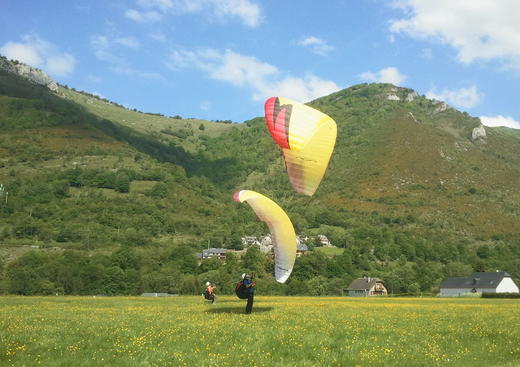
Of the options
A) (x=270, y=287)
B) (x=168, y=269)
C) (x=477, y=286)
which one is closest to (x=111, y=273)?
(x=168, y=269)

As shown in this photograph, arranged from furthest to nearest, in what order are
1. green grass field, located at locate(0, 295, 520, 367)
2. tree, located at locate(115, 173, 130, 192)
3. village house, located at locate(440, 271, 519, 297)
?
tree, located at locate(115, 173, 130, 192) < village house, located at locate(440, 271, 519, 297) < green grass field, located at locate(0, 295, 520, 367)

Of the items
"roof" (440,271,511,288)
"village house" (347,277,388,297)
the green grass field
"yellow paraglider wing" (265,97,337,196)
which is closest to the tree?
"village house" (347,277,388,297)

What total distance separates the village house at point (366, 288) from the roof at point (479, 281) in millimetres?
13377

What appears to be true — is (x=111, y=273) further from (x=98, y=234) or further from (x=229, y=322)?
(x=229, y=322)

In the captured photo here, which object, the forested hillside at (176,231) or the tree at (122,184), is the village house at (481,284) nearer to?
the forested hillside at (176,231)

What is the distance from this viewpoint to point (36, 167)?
17662 centimetres

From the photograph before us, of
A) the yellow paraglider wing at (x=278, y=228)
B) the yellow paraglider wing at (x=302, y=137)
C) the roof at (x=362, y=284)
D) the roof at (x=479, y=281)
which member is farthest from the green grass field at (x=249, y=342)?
the roof at (x=479, y=281)

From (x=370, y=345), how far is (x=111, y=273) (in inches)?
2971

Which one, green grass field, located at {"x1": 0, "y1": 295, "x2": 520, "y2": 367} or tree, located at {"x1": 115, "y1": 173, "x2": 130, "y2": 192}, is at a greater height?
tree, located at {"x1": 115, "y1": 173, "x2": 130, "y2": 192}

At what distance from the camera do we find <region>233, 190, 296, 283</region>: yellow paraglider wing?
21.5m

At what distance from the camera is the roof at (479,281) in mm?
100062

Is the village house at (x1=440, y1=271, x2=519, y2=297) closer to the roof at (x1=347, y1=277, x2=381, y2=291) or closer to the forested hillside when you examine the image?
the forested hillside

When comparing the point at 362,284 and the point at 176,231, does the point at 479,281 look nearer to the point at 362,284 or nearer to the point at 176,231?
the point at 362,284

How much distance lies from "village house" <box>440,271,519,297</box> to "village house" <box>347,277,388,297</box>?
11.7 m
